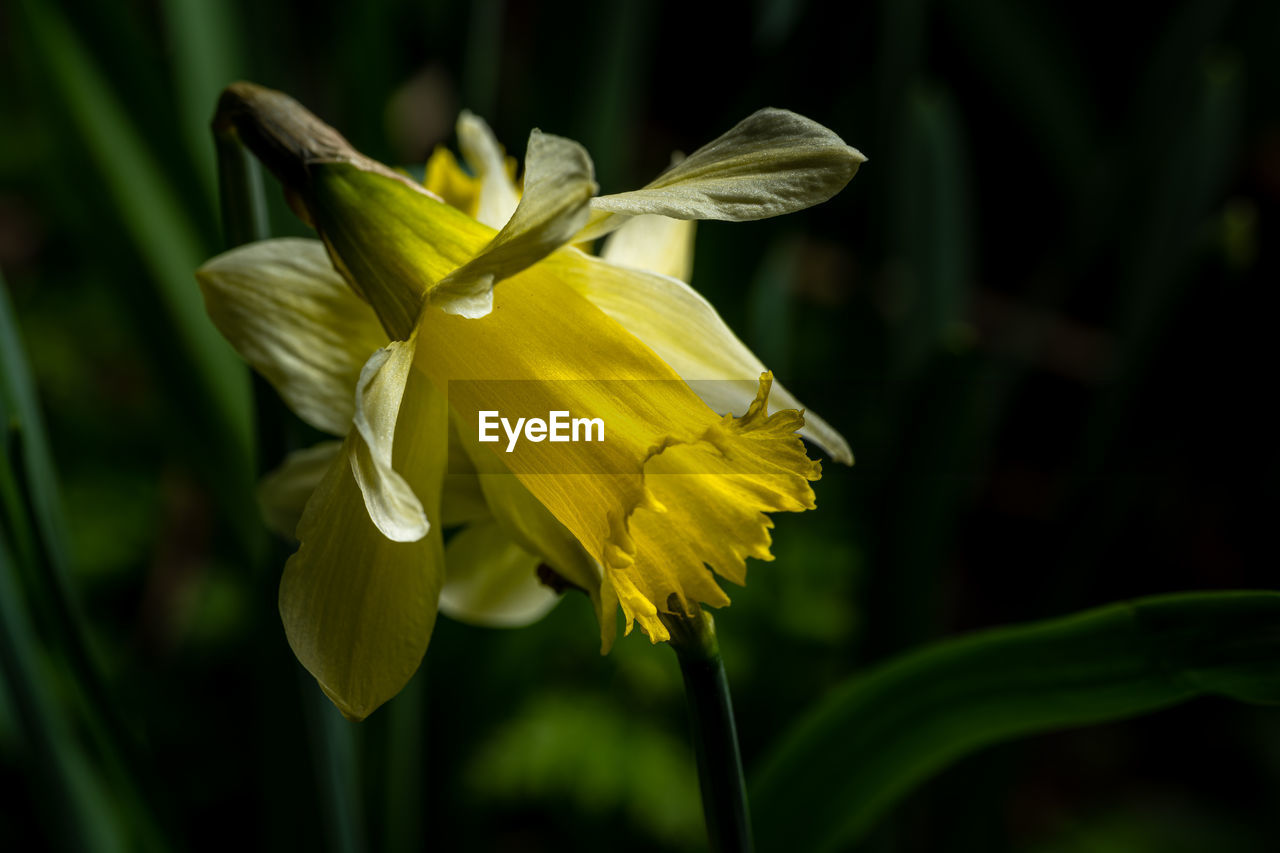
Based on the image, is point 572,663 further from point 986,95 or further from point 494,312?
point 986,95

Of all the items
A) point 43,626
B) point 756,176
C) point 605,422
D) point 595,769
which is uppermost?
point 756,176

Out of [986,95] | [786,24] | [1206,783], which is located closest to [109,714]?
[786,24]

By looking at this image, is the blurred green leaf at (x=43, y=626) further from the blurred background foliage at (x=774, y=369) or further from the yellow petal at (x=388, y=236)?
the yellow petal at (x=388, y=236)

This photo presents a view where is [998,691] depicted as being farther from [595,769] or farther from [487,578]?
[595,769]

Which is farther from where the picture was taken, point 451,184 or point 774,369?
point 774,369

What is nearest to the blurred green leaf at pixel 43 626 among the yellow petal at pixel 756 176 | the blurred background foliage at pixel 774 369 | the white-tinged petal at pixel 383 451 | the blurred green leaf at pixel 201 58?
the blurred background foliage at pixel 774 369

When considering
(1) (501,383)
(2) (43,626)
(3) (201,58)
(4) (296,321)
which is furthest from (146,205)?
(1) (501,383)
